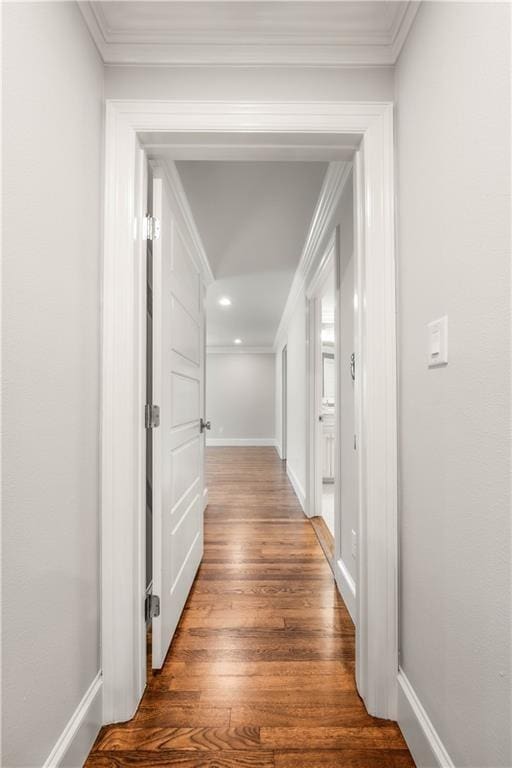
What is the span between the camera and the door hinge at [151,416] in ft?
4.53

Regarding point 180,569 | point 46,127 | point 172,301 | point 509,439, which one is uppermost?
point 46,127

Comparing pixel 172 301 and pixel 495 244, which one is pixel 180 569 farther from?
pixel 495 244

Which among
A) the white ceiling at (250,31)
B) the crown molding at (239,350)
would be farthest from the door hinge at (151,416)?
the crown molding at (239,350)

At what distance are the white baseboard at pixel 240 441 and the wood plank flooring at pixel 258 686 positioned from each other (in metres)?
6.40

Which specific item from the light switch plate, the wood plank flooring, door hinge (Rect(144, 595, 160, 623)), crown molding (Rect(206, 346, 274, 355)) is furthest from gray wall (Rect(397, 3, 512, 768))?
crown molding (Rect(206, 346, 274, 355))

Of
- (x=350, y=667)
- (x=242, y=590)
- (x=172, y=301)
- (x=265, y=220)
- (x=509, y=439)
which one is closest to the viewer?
(x=509, y=439)

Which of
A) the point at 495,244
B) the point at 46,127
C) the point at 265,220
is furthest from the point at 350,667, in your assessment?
the point at 265,220

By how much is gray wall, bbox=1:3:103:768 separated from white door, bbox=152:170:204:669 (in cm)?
26

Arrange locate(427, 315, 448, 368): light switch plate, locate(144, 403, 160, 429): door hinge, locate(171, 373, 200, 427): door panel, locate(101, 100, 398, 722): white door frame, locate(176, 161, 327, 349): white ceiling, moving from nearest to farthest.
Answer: locate(427, 315, 448, 368): light switch plate < locate(101, 100, 398, 722): white door frame < locate(144, 403, 160, 429): door hinge < locate(171, 373, 200, 427): door panel < locate(176, 161, 327, 349): white ceiling

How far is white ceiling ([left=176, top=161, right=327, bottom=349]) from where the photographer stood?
211cm

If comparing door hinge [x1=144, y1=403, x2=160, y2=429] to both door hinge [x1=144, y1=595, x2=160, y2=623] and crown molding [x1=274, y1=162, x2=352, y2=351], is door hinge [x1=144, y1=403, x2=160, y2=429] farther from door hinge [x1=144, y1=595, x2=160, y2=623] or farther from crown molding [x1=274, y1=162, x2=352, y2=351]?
crown molding [x1=274, y1=162, x2=352, y2=351]

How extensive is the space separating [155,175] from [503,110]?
47.8 inches

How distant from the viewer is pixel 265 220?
2.70 m

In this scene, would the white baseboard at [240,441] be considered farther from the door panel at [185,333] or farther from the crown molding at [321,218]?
the door panel at [185,333]
